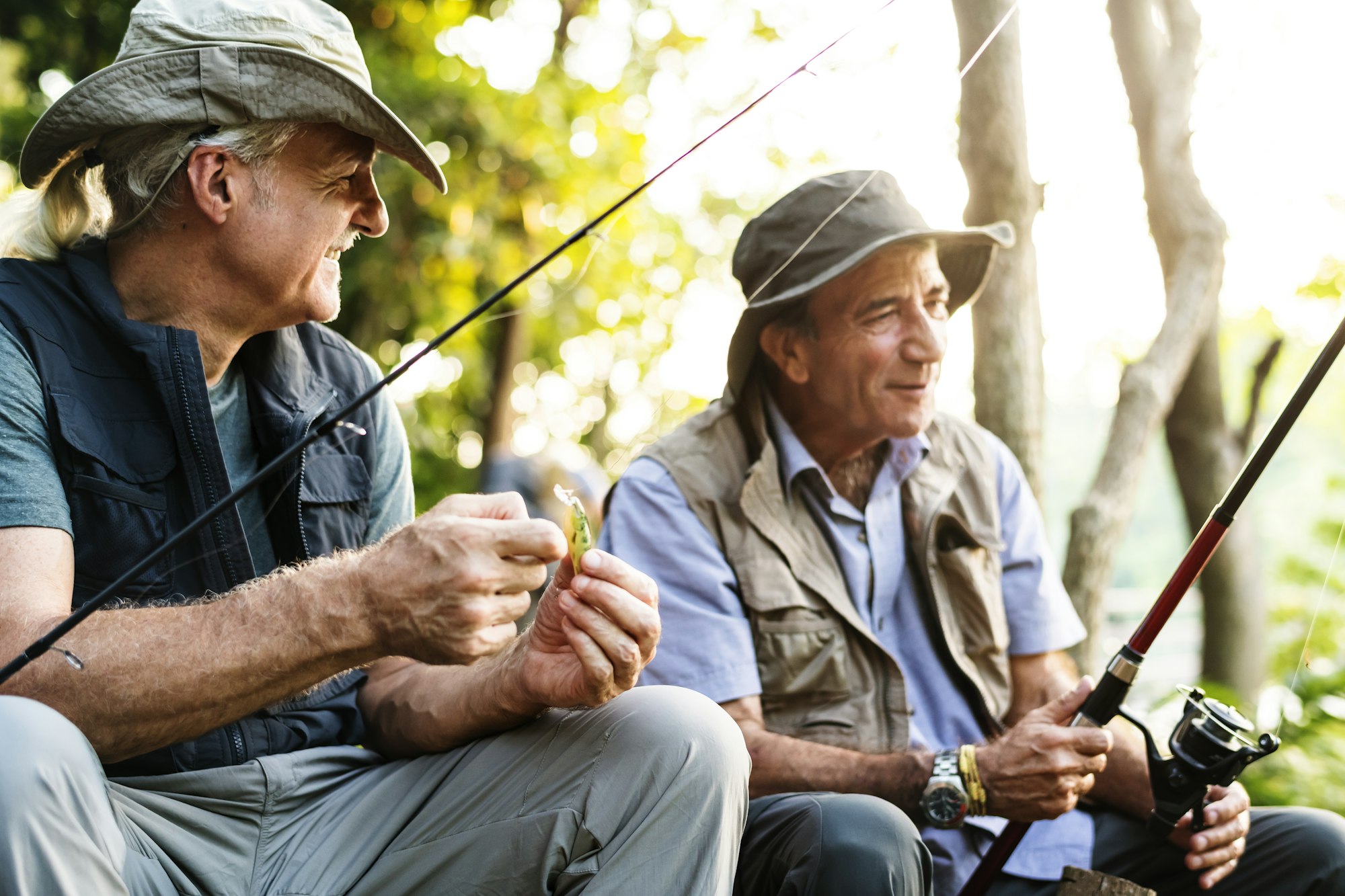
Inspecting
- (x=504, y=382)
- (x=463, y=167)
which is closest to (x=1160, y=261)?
(x=463, y=167)

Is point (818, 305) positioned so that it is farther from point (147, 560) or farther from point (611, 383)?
point (611, 383)

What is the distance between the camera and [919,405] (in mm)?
2854

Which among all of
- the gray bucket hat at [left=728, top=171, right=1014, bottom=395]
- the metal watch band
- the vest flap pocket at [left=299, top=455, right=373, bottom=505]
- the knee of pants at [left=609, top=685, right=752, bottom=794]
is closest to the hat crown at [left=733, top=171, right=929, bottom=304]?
the gray bucket hat at [left=728, top=171, right=1014, bottom=395]

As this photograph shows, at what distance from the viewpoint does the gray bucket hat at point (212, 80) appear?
2.13 meters

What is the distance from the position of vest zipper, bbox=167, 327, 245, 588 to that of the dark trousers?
1087 millimetres

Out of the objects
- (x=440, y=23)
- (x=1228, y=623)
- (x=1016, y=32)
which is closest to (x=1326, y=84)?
(x=1016, y=32)

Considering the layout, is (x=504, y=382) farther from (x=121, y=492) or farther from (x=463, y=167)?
(x=121, y=492)

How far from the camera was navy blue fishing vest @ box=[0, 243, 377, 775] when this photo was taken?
194cm

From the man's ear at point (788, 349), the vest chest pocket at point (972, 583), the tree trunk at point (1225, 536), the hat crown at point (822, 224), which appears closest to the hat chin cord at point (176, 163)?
the hat crown at point (822, 224)

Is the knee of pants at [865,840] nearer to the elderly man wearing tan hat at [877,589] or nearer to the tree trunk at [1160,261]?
the elderly man wearing tan hat at [877,589]

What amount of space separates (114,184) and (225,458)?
1.84 feet

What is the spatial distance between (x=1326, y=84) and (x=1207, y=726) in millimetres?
1990

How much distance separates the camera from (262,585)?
1.78 meters

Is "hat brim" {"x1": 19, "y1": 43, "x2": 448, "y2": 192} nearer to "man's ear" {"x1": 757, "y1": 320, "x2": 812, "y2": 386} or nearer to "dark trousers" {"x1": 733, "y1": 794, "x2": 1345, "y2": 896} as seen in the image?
"man's ear" {"x1": 757, "y1": 320, "x2": 812, "y2": 386}
